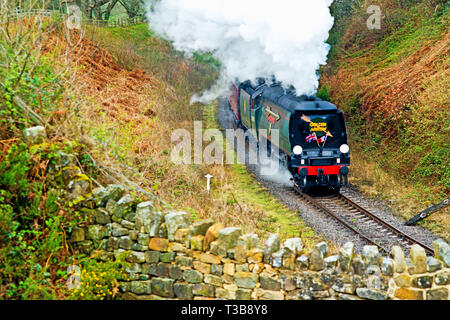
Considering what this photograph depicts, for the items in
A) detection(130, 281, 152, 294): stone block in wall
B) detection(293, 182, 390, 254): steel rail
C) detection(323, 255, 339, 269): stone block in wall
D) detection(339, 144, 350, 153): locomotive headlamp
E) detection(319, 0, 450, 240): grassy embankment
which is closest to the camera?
detection(323, 255, 339, 269): stone block in wall

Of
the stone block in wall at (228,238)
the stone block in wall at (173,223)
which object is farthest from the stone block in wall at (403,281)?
the stone block in wall at (173,223)

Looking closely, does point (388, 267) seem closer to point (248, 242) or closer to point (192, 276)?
point (248, 242)

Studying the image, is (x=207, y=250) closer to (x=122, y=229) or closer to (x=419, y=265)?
(x=122, y=229)

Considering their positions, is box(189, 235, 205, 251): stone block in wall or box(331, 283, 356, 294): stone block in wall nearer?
box(331, 283, 356, 294): stone block in wall

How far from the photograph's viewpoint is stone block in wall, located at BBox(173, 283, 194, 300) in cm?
593

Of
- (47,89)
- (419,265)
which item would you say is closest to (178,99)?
(47,89)

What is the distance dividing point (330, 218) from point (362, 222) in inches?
30.1

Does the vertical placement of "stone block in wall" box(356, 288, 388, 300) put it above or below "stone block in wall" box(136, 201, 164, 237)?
below

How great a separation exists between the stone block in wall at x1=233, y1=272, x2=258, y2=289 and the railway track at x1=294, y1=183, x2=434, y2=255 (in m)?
5.03

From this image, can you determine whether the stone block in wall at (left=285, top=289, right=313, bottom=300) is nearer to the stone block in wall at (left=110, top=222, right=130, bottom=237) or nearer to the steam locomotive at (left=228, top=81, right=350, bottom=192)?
the stone block in wall at (left=110, top=222, right=130, bottom=237)

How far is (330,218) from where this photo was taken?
12.4 meters

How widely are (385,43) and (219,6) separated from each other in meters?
9.03

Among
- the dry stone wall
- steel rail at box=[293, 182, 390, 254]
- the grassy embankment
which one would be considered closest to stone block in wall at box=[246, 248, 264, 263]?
the dry stone wall

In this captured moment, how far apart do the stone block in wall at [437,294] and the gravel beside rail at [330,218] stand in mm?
4510
